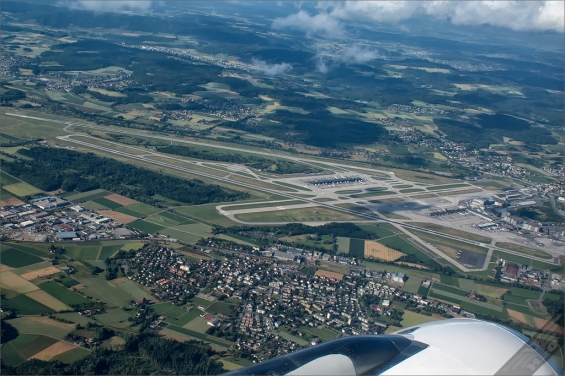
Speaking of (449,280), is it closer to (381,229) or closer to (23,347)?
(381,229)

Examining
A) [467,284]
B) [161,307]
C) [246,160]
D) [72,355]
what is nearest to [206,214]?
[161,307]

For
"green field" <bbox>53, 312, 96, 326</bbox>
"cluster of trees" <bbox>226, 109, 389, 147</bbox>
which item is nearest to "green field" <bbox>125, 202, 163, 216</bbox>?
"green field" <bbox>53, 312, 96, 326</bbox>

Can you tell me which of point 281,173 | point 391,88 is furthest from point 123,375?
point 391,88

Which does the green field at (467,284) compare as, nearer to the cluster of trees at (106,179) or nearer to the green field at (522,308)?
the green field at (522,308)

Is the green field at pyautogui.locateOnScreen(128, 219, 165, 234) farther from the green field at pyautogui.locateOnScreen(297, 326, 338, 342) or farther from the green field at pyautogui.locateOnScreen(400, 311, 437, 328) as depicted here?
the green field at pyautogui.locateOnScreen(400, 311, 437, 328)

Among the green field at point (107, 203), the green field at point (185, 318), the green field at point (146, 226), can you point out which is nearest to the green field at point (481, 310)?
the green field at point (185, 318)

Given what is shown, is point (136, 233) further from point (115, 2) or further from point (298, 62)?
point (115, 2)
